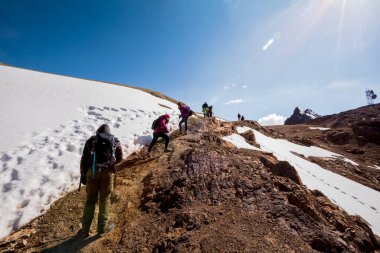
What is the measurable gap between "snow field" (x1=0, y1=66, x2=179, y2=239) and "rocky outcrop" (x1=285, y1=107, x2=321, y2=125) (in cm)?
12639

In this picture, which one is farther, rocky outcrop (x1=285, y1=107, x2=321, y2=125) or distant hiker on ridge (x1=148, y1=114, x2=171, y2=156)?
rocky outcrop (x1=285, y1=107, x2=321, y2=125)

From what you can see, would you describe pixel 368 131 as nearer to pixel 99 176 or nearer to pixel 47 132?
pixel 47 132

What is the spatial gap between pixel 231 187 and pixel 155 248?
354 centimetres

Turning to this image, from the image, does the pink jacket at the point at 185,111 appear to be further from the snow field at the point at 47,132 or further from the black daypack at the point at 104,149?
the black daypack at the point at 104,149

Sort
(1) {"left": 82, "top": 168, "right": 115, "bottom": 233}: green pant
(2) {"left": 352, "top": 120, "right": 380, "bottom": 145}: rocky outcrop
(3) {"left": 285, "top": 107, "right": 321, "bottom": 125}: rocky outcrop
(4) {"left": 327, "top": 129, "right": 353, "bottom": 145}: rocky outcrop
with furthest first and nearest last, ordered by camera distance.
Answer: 1. (3) {"left": 285, "top": 107, "right": 321, "bottom": 125}: rocky outcrop
2. (4) {"left": 327, "top": 129, "right": 353, "bottom": 145}: rocky outcrop
3. (2) {"left": 352, "top": 120, "right": 380, "bottom": 145}: rocky outcrop
4. (1) {"left": 82, "top": 168, "right": 115, "bottom": 233}: green pant

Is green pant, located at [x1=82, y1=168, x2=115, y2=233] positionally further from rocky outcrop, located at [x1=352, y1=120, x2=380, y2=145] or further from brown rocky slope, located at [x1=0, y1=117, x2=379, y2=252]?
rocky outcrop, located at [x1=352, y1=120, x2=380, y2=145]

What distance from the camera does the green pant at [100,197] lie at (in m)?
6.59

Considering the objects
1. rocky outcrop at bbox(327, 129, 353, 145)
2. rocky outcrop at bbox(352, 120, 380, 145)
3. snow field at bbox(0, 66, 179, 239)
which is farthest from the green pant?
rocky outcrop at bbox(327, 129, 353, 145)

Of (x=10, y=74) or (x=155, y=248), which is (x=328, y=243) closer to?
(x=155, y=248)

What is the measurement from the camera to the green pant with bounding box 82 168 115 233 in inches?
260

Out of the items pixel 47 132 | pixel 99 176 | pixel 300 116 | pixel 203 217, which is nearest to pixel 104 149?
pixel 99 176

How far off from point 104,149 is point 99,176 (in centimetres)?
78

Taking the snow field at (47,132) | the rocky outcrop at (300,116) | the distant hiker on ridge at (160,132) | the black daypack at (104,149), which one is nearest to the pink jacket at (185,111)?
the snow field at (47,132)

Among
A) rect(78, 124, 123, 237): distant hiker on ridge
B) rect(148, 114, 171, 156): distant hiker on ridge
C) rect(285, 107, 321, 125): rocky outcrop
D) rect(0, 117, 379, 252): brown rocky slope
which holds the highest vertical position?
rect(285, 107, 321, 125): rocky outcrop
